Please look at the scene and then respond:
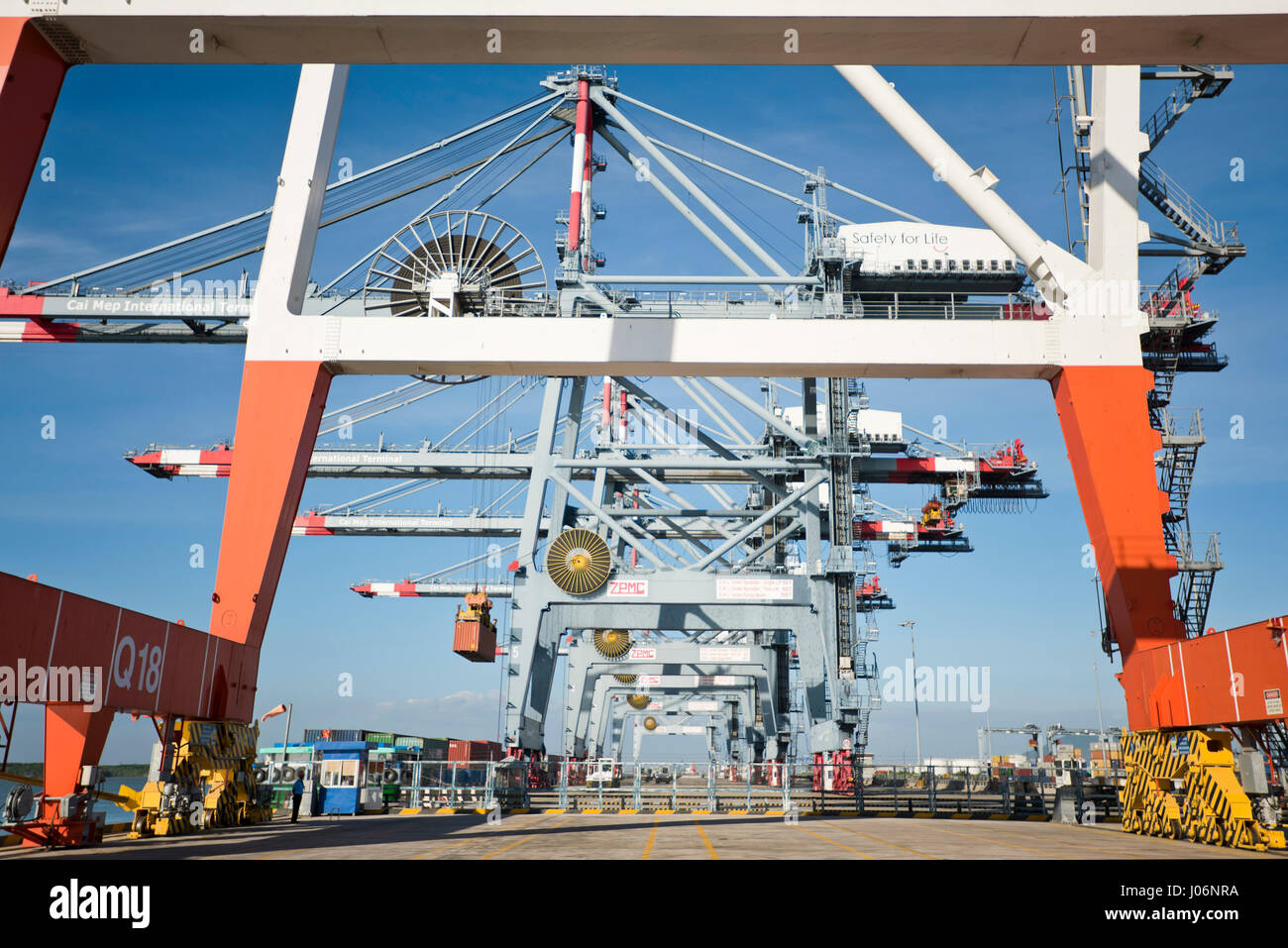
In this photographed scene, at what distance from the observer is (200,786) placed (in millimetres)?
14648

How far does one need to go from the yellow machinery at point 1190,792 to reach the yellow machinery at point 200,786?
13.8m

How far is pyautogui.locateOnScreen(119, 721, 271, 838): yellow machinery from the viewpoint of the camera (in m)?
13.5

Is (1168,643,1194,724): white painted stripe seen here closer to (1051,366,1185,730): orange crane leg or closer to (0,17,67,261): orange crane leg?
(1051,366,1185,730): orange crane leg

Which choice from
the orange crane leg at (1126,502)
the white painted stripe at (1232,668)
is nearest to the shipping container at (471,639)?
the orange crane leg at (1126,502)

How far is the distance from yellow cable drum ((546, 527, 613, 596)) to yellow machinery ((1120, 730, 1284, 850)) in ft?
47.1

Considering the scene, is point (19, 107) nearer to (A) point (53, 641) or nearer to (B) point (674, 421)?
(A) point (53, 641)

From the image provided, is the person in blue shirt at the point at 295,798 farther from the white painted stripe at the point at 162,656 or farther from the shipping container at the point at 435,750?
the shipping container at the point at 435,750

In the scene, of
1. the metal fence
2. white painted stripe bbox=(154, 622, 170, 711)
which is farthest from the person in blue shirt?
white painted stripe bbox=(154, 622, 170, 711)

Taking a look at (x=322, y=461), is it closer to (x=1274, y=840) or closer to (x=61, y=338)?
(x=61, y=338)

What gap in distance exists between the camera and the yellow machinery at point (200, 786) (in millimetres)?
13547

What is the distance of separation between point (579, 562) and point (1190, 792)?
16199 mm

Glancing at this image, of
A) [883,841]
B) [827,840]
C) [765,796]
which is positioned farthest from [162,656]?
[765,796]

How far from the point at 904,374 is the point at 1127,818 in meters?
8.02

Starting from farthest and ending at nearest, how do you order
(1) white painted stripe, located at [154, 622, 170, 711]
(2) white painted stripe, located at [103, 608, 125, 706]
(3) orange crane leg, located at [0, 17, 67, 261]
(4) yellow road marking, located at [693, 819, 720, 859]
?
1. (1) white painted stripe, located at [154, 622, 170, 711]
2. (4) yellow road marking, located at [693, 819, 720, 859]
3. (2) white painted stripe, located at [103, 608, 125, 706]
4. (3) orange crane leg, located at [0, 17, 67, 261]
